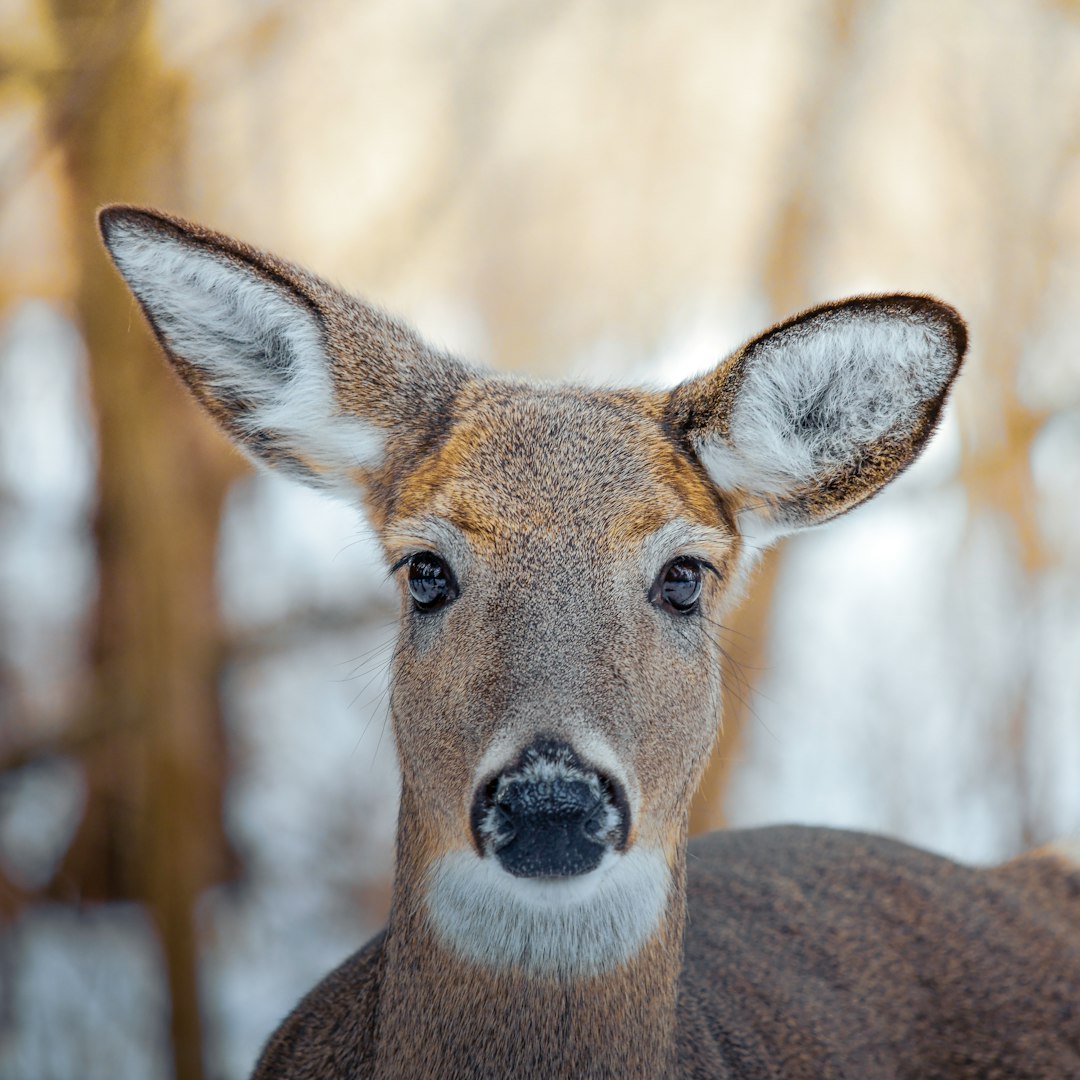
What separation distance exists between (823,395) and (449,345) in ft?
9.07

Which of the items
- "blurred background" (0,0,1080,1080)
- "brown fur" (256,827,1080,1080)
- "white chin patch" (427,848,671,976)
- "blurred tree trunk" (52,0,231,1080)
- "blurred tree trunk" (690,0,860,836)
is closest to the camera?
"white chin patch" (427,848,671,976)

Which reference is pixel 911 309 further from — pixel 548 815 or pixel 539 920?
pixel 539 920

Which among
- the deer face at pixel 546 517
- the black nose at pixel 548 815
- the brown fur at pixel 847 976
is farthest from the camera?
the brown fur at pixel 847 976

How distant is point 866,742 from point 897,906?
4.09m

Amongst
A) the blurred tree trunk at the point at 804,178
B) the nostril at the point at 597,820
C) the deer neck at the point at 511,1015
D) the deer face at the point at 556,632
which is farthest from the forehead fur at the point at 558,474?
the blurred tree trunk at the point at 804,178

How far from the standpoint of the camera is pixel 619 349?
822cm

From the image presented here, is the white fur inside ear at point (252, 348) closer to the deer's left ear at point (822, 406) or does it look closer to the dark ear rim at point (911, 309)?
the deer's left ear at point (822, 406)

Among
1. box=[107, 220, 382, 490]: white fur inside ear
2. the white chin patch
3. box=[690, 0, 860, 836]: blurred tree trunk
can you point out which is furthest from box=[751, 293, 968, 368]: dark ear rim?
box=[690, 0, 860, 836]: blurred tree trunk

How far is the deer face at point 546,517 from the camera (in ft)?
7.74

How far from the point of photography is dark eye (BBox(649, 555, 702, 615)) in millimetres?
2654

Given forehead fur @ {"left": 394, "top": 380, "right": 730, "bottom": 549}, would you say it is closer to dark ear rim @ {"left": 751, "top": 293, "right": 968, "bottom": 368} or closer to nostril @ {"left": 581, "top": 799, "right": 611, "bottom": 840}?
dark ear rim @ {"left": 751, "top": 293, "right": 968, "bottom": 368}

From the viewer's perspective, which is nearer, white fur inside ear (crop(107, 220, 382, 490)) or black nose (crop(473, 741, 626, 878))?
black nose (crop(473, 741, 626, 878))

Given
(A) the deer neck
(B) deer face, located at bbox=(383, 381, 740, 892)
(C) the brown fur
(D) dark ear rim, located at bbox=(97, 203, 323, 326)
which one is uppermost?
(D) dark ear rim, located at bbox=(97, 203, 323, 326)

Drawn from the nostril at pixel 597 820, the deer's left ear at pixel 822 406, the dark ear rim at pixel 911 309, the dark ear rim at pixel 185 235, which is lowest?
the nostril at pixel 597 820
